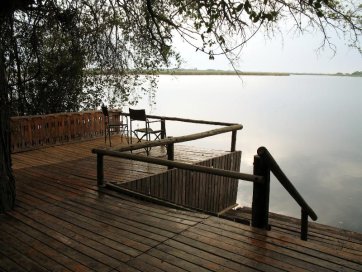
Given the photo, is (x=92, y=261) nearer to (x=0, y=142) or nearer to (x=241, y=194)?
(x=0, y=142)

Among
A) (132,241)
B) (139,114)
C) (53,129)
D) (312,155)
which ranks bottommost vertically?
(312,155)

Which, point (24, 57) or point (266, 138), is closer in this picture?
point (24, 57)

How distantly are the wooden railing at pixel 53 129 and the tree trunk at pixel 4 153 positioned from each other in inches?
139

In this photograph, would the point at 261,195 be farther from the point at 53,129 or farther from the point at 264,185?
the point at 53,129

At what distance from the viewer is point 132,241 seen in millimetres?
3137

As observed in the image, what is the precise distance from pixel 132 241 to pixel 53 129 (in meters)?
6.26

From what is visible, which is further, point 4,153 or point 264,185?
point 4,153

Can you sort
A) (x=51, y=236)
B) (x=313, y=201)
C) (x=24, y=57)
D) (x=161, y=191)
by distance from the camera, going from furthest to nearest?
(x=313, y=201) < (x=24, y=57) < (x=161, y=191) < (x=51, y=236)

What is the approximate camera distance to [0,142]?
3779 mm

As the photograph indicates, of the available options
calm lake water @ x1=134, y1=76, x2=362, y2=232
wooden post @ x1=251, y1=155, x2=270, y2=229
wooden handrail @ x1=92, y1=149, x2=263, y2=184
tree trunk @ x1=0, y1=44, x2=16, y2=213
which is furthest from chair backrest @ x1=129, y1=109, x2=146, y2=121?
wooden post @ x1=251, y1=155, x2=270, y2=229

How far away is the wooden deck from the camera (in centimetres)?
270

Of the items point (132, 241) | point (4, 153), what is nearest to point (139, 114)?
point (4, 153)

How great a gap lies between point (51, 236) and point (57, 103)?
840 cm

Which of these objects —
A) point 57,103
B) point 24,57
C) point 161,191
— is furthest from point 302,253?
point 57,103
